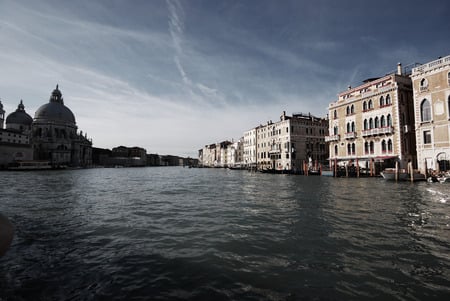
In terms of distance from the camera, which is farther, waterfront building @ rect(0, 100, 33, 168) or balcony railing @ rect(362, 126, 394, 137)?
waterfront building @ rect(0, 100, 33, 168)

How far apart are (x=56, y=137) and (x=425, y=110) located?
11075 cm

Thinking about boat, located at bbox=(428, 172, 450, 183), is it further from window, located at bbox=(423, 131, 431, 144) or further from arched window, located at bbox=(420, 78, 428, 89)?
arched window, located at bbox=(420, 78, 428, 89)

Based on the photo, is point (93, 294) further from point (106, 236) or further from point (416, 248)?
point (416, 248)

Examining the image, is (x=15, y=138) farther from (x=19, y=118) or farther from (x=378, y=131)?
(x=378, y=131)

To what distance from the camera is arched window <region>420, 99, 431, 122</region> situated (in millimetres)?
26506

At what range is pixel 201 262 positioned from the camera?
475cm

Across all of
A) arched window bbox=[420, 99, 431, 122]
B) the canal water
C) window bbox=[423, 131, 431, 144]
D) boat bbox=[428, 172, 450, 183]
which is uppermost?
arched window bbox=[420, 99, 431, 122]

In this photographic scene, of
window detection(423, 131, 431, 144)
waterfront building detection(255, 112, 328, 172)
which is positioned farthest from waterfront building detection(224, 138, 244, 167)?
window detection(423, 131, 431, 144)

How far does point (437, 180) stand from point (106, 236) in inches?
1071

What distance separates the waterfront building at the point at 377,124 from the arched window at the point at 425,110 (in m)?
2.58

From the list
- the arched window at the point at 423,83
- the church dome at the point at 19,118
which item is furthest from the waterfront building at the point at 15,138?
the arched window at the point at 423,83

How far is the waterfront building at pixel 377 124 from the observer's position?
29.8m

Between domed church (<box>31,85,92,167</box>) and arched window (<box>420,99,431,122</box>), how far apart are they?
10123 centimetres

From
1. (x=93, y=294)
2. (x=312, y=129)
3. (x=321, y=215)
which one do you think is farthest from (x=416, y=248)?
(x=312, y=129)
